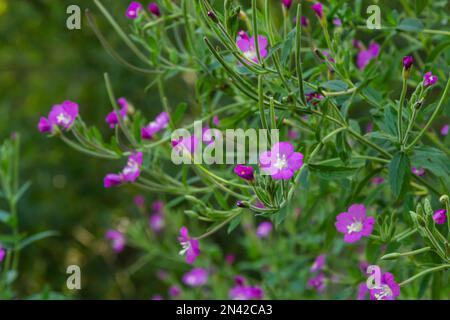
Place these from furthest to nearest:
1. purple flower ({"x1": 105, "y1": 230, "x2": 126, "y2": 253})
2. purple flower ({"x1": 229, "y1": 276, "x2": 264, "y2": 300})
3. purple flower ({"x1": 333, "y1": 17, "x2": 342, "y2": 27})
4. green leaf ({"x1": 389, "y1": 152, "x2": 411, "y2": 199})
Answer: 1. purple flower ({"x1": 105, "y1": 230, "x2": 126, "y2": 253})
2. purple flower ({"x1": 229, "y1": 276, "x2": 264, "y2": 300})
3. purple flower ({"x1": 333, "y1": 17, "x2": 342, "y2": 27})
4. green leaf ({"x1": 389, "y1": 152, "x2": 411, "y2": 199})

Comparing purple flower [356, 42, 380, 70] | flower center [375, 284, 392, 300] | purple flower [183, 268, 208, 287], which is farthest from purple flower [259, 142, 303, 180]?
purple flower [183, 268, 208, 287]

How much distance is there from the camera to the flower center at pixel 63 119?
115 cm

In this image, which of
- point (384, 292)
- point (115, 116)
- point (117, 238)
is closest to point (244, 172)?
point (384, 292)

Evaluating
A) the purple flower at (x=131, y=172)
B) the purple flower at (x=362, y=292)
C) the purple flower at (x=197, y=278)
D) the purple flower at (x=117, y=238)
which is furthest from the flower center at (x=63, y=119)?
the purple flower at (x=117, y=238)

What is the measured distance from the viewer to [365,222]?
1.03m

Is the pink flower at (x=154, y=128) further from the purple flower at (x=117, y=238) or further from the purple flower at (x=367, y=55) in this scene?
the purple flower at (x=117, y=238)

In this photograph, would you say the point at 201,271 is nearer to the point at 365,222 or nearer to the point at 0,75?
→ the point at 365,222

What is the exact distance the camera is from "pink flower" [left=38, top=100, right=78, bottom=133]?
45.1 inches

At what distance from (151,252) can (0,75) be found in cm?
169

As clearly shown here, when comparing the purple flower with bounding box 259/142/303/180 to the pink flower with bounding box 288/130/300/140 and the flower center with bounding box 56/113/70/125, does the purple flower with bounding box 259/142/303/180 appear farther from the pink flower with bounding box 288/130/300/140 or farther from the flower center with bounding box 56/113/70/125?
the pink flower with bounding box 288/130/300/140

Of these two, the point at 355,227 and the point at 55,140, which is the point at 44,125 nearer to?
the point at 355,227

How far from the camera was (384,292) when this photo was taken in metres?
0.97

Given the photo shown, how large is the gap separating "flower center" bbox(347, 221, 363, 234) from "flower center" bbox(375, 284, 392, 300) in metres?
0.09

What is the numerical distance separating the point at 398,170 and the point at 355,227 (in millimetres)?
113
